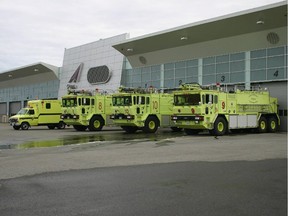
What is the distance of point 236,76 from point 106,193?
26870mm

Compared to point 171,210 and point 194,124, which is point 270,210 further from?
point 194,124

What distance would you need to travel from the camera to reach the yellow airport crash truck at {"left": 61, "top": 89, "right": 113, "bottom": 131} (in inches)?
1128

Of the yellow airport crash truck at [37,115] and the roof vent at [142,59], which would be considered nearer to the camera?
the yellow airport crash truck at [37,115]

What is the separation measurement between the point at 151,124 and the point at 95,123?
210 inches

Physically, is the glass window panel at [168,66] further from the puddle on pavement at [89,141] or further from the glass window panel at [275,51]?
the puddle on pavement at [89,141]

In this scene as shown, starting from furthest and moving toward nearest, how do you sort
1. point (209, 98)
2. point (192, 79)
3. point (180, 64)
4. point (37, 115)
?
point (180, 64), point (192, 79), point (37, 115), point (209, 98)

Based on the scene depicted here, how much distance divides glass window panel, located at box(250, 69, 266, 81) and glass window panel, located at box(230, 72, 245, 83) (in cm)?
91

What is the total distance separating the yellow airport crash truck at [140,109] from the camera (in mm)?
25297

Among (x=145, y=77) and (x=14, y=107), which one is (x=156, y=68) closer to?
(x=145, y=77)

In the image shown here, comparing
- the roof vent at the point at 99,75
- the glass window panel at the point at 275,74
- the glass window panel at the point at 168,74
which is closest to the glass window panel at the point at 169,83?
the glass window panel at the point at 168,74

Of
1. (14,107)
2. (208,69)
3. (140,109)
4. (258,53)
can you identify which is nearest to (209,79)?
(208,69)

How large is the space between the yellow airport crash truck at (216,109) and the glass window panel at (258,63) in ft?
15.6

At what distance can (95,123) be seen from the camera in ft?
96.2

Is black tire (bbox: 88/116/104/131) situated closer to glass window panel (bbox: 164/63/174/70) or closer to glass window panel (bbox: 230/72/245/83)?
glass window panel (bbox: 230/72/245/83)
